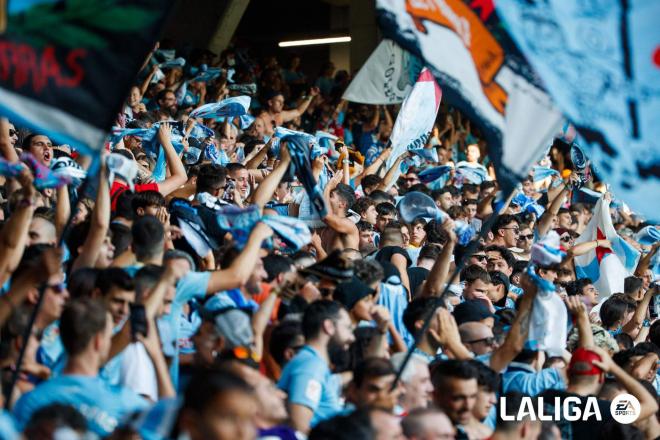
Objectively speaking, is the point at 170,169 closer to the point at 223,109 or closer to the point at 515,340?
the point at 223,109

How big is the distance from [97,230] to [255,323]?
1011 millimetres

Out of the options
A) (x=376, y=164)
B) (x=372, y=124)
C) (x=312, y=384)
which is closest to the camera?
(x=312, y=384)

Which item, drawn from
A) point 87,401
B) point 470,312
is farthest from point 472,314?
point 87,401

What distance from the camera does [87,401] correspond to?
420 centimetres

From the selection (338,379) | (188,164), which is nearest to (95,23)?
(338,379)

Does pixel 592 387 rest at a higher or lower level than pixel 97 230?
higher

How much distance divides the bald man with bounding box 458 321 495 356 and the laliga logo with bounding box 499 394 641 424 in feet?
2.36

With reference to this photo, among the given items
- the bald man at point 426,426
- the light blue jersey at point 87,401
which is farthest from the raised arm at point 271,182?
the light blue jersey at point 87,401

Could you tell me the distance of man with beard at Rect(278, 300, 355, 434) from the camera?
5234 mm

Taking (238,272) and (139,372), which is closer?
(139,372)

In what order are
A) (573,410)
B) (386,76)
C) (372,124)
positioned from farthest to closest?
(372,124) → (386,76) → (573,410)

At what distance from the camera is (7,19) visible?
13.8 ft

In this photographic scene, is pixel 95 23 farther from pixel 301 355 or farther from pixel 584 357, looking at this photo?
pixel 584 357

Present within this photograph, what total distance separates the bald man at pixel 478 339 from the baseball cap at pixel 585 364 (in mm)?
655
